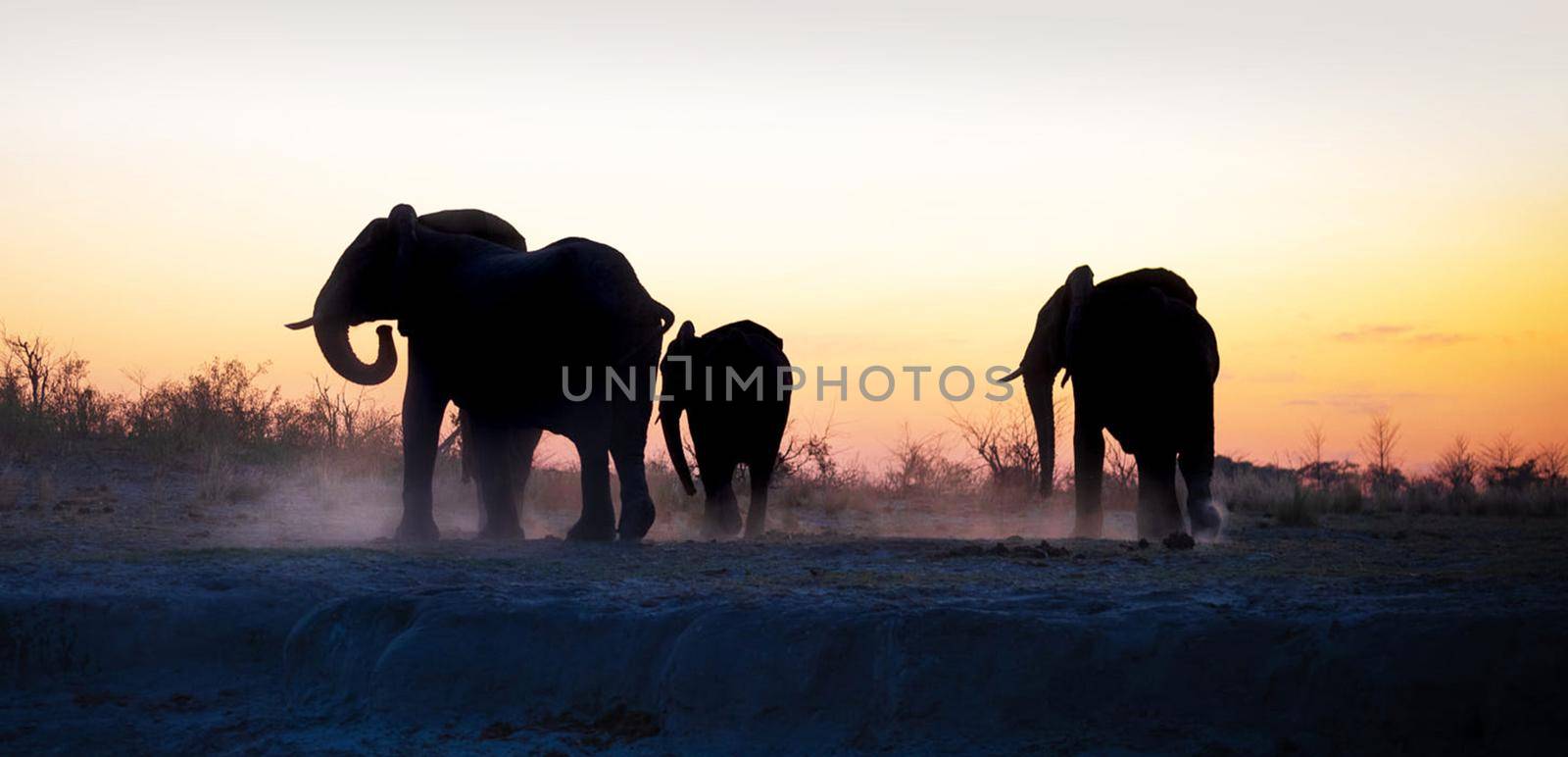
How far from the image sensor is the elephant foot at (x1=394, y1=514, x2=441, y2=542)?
12281 millimetres

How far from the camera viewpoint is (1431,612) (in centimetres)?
589

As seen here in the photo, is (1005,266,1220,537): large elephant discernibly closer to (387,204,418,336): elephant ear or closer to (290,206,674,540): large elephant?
(290,206,674,540): large elephant

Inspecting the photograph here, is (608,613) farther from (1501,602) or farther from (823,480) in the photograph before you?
(823,480)

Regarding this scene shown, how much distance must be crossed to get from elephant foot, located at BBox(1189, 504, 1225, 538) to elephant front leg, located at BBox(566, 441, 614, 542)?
4574 millimetres

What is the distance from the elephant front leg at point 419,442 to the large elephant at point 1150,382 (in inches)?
203

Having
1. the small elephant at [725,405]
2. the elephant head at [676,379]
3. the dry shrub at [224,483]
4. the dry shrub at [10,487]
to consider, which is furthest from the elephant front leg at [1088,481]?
the dry shrub at [10,487]

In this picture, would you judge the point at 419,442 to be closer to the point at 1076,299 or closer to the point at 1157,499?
the point at 1076,299

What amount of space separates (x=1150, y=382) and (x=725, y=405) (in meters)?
3.81

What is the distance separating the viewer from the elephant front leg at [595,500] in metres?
11.9

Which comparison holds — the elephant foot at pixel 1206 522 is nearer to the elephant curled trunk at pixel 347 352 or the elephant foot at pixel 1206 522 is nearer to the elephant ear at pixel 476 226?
the elephant ear at pixel 476 226

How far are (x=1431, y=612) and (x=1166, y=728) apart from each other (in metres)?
1.13

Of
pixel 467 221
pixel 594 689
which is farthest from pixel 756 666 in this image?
pixel 467 221

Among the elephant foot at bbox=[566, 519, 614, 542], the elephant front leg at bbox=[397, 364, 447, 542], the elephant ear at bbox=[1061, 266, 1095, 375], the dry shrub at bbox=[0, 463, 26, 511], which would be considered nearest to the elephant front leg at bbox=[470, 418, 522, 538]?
the elephant front leg at bbox=[397, 364, 447, 542]

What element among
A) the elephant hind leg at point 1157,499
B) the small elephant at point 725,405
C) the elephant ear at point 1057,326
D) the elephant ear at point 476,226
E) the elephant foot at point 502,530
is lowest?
the elephant foot at point 502,530
